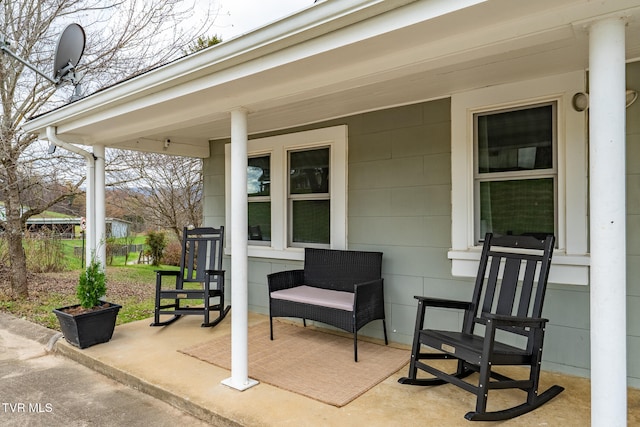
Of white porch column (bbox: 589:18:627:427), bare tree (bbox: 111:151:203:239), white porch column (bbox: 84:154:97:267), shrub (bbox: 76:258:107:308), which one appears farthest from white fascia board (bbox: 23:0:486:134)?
bare tree (bbox: 111:151:203:239)

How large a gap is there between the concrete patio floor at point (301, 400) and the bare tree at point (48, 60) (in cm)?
390

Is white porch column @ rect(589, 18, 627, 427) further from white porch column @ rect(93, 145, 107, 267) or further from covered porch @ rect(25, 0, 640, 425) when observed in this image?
white porch column @ rect(93, 145, 107, 267)

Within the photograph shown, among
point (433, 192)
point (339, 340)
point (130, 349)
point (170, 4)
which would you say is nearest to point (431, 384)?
point (339, 340)

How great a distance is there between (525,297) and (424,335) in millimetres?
714

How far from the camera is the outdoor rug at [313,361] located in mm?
2808

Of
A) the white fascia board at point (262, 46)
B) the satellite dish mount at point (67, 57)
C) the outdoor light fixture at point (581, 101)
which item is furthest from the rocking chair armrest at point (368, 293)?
the satellite dish mount at point (67, 57)

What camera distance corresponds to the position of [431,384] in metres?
2.80

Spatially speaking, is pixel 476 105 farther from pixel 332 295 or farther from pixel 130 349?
pixel 130 349

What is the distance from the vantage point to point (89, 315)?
368 cm

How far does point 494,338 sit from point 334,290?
1849 mm

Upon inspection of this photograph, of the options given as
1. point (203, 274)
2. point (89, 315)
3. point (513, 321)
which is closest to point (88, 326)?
point (89, 315)

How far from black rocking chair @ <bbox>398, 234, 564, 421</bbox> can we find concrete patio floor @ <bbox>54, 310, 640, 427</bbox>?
103mm

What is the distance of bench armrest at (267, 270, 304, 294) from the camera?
12.9ft

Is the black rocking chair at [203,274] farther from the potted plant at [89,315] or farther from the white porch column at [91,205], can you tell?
the white porch column at [91,205]
